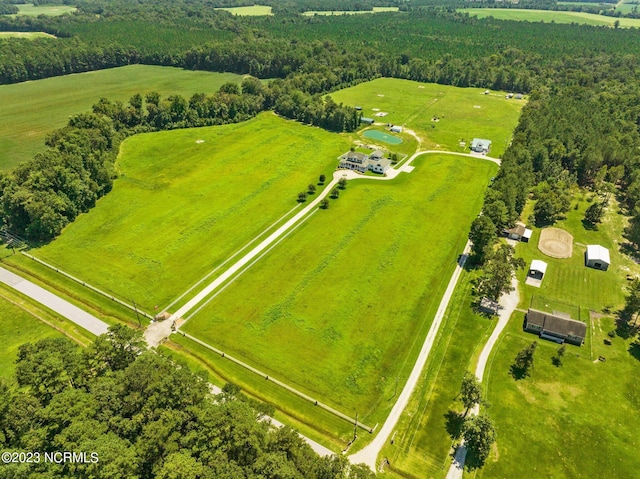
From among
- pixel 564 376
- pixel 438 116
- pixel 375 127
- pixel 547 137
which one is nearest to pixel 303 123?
pixel 375 127

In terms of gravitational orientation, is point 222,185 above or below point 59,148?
below

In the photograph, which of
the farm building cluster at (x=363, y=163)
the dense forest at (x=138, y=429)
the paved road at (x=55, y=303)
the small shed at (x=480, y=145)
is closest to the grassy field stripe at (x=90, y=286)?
the paved road at (x=55, y=303)

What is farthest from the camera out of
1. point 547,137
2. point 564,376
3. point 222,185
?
point 547,137

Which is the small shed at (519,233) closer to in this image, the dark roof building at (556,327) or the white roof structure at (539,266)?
the white roof structure at (539,266)

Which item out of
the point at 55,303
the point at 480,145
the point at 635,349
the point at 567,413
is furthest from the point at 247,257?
the point at 480,145

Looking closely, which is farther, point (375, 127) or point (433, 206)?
point (375, 127)

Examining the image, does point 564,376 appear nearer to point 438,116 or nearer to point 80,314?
point 80,314

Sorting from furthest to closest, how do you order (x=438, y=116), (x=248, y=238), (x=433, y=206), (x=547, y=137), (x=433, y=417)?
(x=438, y=116), (x=547, y=137), (x=433, y=206), (x=248, y=238), (x=433, y=417)
